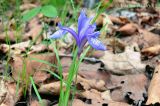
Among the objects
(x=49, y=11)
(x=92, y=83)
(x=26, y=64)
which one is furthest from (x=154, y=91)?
(x=49, y=11)

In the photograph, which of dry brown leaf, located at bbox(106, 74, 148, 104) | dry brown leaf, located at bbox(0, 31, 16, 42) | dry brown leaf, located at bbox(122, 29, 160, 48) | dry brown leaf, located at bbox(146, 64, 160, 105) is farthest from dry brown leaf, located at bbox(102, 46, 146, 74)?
dry brown leaf, located at bbox(0, 31, 16, 42)

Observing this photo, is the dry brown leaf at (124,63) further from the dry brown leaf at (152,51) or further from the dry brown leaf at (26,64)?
the dry brown leaf at (26,64)

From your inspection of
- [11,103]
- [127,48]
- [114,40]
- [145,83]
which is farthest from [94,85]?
[114,40]

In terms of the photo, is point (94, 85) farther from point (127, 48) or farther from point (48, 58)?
point (127, 48)

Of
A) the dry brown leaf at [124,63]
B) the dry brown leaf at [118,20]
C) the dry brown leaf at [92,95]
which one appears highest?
the dry brown leaf at [118,20]

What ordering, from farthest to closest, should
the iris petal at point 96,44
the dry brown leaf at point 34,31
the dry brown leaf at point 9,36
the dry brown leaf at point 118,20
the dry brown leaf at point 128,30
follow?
1. the dry brown leaf at point 118,20
2. the dry brown leaf at point 128,30
3. the dry brown leaf at point 34,31
4. the dry brown leaf at point 9,36
5. the iris petal at point 96,44

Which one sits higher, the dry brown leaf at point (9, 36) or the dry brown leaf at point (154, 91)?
the dry brown leaf at point (9, 36)

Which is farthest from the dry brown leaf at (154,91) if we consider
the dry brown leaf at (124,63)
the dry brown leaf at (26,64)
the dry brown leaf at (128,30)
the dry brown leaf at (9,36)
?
the dry brown leaf at (9,36)

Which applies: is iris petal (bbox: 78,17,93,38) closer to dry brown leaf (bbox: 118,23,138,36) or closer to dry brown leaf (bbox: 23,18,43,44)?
dry brown leaf (bbox: 23,18,43,44)
